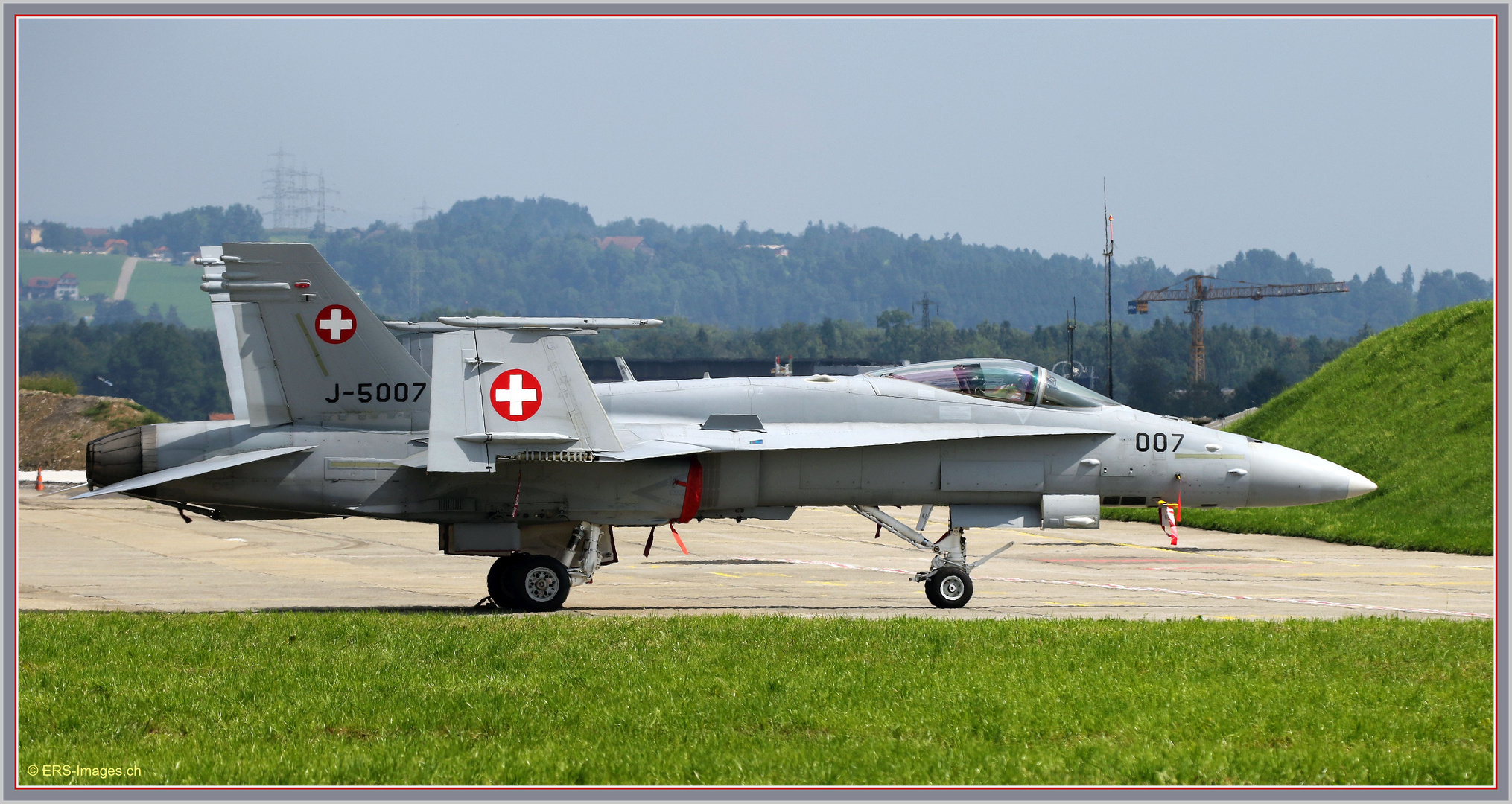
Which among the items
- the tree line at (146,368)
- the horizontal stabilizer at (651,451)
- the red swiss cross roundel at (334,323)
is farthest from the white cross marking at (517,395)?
the tree line at (146,368)

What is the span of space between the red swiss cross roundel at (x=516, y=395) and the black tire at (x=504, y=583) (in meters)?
1.92

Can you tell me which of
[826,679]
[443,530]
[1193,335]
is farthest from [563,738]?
[1193,335]

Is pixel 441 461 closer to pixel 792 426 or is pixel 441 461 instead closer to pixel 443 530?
pixel 443 530

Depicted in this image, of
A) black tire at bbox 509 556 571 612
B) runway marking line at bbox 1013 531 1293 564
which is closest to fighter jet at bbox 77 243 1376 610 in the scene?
black tire at bbox 509 556 571 612

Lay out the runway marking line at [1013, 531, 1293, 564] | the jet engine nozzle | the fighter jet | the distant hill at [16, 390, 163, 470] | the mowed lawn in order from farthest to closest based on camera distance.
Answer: the distant hill at [16, 390, 163, 470] < the runway marking line at [1013, 531, 1293, 564] < the jet engine nozzle < the fighter jet < the mowed lawn

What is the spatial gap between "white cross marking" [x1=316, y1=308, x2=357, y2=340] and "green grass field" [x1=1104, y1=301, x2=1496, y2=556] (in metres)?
18.2

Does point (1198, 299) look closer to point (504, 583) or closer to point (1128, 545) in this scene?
point (1128, 545)

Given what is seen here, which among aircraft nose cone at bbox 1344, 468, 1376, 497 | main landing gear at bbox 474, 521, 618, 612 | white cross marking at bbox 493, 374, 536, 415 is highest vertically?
white cross marking at bbox 493, 374, 536, 415

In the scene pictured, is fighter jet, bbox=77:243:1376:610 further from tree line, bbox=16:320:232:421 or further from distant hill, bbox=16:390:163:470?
tree line, bbox=16:320:232:421

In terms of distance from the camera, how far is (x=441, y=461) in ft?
44.8

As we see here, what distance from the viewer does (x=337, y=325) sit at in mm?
14602

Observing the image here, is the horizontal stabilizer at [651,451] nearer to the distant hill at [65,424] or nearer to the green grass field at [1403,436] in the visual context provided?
the green grass field at [1403,436]

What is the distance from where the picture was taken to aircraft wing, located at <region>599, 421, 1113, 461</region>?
47.6ft

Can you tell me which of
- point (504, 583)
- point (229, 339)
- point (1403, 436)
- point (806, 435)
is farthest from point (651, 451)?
point (1403, 436)
